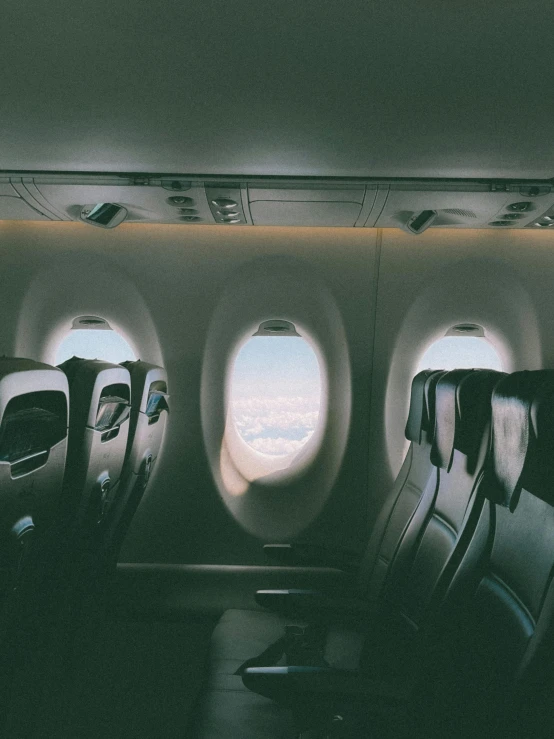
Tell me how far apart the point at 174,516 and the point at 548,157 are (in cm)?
306

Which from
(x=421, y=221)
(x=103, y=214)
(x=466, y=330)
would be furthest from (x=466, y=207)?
(x=103, y=214)

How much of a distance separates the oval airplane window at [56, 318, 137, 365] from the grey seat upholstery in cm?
197

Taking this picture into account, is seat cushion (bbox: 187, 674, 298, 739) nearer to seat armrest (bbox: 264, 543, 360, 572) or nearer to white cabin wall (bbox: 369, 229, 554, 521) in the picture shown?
seat armrest (bbox: 264, 543, 360, 572)

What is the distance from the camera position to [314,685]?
1.48 m

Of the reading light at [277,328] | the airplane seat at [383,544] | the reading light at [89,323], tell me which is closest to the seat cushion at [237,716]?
the airplane seat at [383,544]

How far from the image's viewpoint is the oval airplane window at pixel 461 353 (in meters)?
3.72

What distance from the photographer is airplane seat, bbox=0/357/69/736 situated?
119 centimetres

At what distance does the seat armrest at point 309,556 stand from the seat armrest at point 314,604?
12.8 inches

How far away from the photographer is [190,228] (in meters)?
3.52

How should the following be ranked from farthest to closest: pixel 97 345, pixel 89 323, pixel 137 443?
pixel 97 345 < pixel 89 323 < pixel 137 443

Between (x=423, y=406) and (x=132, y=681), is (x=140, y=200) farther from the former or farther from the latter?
(x=132, y=681)

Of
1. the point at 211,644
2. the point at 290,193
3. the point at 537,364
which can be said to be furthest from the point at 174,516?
the point at 537,364

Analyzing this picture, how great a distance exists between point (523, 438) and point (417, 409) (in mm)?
1251

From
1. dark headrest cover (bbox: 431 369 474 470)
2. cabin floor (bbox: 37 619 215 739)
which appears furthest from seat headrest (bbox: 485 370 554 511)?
cabin floor (bbox: 37 619 215 739)
